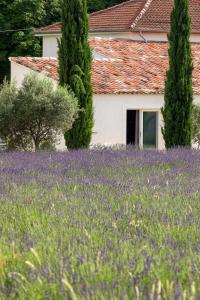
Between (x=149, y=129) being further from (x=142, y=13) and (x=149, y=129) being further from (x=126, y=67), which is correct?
(x=142, y=13)

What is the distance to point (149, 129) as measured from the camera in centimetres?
3297

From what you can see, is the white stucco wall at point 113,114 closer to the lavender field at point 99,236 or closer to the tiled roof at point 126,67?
the tiled roof at point 126,67

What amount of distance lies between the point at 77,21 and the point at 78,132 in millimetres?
3241

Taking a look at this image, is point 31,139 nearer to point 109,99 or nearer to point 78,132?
point 78,132

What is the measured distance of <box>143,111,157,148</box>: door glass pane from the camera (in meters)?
32.9

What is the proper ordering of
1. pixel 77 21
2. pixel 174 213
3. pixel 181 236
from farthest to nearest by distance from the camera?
pixel 77 21, pixel 174 213, pixel 181 236

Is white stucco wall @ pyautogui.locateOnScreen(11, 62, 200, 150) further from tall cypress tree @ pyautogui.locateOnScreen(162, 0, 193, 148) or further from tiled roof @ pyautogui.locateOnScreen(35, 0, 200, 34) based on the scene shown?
tiled roof @ pyautogui.locateOnScreen(35, 0, 200, 34)

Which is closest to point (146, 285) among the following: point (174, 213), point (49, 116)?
point (174, 213)

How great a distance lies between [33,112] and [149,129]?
11117 mm

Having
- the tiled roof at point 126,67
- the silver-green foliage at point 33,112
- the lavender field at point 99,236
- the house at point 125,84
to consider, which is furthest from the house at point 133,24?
the lavender field at point 99,236

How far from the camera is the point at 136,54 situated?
36375 mm

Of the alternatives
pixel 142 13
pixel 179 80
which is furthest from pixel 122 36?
pixel 179 80

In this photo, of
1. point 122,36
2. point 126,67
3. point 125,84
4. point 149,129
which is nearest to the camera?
point 149,129

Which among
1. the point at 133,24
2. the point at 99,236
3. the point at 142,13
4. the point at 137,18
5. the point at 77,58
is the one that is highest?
the point at 142,13
